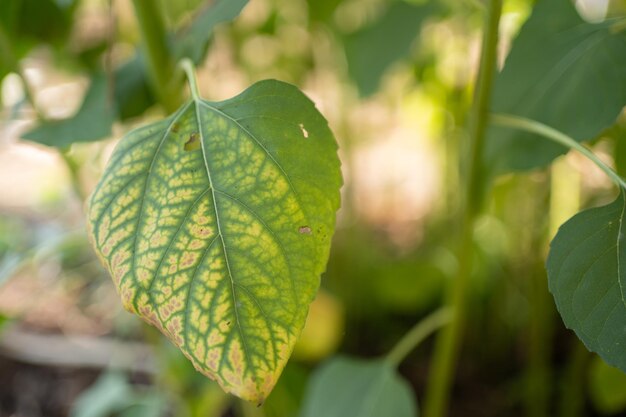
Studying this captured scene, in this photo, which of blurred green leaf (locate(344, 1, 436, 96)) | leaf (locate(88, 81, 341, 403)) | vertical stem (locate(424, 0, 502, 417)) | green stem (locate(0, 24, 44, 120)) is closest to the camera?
leaf (locate(88, 81, 341, 403))

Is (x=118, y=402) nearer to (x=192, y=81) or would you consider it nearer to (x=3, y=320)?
(x=3, y=320)

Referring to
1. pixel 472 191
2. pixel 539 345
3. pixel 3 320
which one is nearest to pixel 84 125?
pixel 3 320

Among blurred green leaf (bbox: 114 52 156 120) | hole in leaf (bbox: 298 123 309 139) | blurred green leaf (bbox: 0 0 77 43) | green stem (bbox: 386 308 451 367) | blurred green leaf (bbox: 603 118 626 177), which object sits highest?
hole in leaf (bbox: 298 123 309 139)

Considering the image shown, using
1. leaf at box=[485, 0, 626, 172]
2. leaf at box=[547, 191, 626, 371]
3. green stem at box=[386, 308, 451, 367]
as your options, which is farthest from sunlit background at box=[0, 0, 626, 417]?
leaf at box=[547, 191, 626, 371]

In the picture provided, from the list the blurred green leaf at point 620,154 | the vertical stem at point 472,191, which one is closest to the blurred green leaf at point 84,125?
the vertical stem at point 472,191

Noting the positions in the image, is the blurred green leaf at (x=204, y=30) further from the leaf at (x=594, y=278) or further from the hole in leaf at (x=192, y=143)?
the leaf at (x=594, y=278)

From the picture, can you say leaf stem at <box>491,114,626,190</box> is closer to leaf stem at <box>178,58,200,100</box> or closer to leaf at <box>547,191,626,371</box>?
leaf at <box>547,191,626,371</box>
